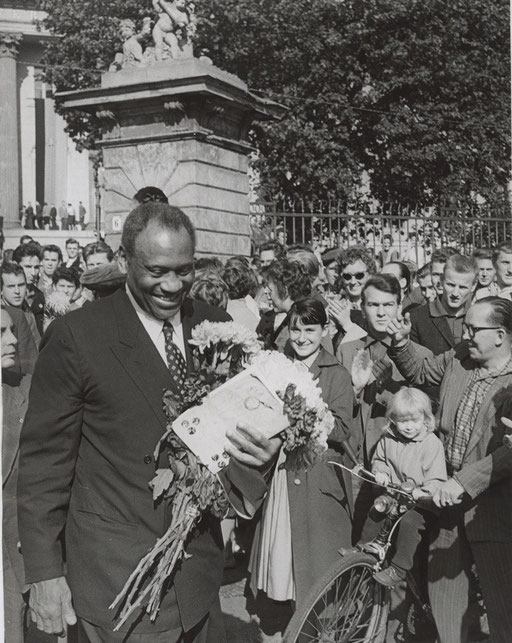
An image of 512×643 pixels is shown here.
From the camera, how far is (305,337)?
4.54m

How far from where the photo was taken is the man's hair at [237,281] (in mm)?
6730

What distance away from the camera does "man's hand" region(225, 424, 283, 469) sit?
2.64 metres

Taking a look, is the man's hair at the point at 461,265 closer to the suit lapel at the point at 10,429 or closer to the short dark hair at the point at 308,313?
the short dark hair at the point at 308,313

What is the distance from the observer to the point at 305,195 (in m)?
24.8

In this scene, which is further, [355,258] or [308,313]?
[355,258]

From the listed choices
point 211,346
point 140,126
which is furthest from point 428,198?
point 211,346

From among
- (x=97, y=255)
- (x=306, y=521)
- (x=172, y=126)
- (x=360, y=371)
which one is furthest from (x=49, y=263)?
(x=306, y=521)

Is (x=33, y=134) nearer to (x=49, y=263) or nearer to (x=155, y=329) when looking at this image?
A: (x=49, y=263)

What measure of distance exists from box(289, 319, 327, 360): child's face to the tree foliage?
1987cm

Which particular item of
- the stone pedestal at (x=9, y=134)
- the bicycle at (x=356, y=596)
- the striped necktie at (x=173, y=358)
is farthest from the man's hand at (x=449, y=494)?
the stone pedestal at (x=9, y=134)

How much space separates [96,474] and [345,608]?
167cm

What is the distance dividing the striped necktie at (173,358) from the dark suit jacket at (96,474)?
5cm

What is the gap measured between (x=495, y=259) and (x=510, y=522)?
10.2ft

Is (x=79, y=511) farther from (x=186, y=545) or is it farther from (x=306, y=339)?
(x=306, y=339)
